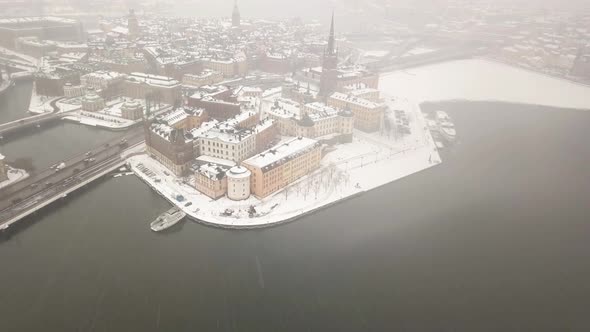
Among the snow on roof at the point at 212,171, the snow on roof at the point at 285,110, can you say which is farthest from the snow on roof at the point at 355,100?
the snow on roof at the point at 212,171

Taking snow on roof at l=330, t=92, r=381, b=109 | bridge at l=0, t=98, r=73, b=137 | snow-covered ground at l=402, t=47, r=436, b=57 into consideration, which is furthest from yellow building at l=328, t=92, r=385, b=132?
snow-covered ground at l=402, t=47, r=436, b=57

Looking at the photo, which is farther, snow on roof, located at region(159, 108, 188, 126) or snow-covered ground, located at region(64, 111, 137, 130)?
snow-covered ground, located at region(64, 111, 137, 130)

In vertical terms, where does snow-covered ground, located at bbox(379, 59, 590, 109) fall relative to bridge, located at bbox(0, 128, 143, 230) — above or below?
above

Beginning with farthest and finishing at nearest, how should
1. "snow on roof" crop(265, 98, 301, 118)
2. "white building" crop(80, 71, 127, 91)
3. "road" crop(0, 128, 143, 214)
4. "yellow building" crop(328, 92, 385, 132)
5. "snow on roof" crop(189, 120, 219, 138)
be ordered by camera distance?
"white building" crop(80, 71, 127, 91)
"yellow building" crop(328, 92, 385, 132)
"snow on roof" crop(265, 98, 301, 118)
"snow on roof" crop(189, 120, 219, 138)
"road" crop(0, 128, 143, 214)

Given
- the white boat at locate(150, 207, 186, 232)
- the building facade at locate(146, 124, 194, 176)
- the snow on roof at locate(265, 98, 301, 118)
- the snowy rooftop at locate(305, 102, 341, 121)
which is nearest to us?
the white boat at locate(150, 207, 186, 232)

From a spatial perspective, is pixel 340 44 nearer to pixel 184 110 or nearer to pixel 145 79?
pixel 145 79

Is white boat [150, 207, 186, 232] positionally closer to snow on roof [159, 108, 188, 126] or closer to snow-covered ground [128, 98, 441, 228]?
snow-covered ground [128, 98, 441, 228]

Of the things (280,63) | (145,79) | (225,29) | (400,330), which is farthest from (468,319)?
(225,29)
